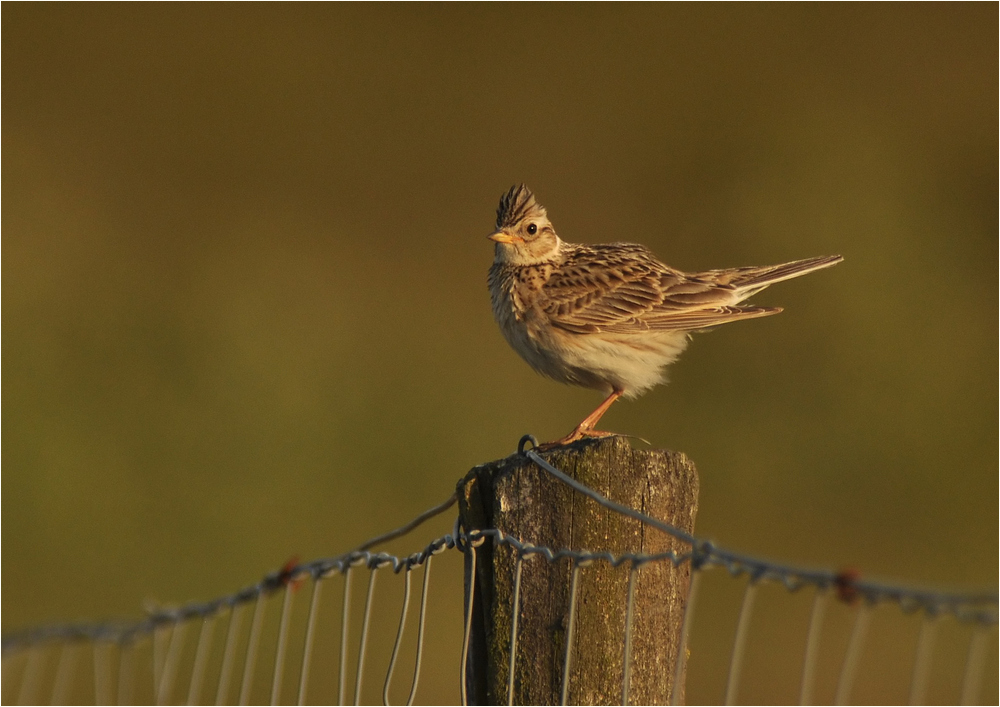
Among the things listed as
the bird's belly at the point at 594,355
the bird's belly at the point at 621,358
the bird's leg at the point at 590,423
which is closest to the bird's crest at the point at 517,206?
the bird's belly at the point at 594,355

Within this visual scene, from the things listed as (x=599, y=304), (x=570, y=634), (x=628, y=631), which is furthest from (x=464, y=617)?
(x=599, y=304)

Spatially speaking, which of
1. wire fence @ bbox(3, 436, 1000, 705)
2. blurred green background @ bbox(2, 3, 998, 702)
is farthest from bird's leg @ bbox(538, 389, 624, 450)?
blurred green background @ bbox(2, 3, 998, 702)

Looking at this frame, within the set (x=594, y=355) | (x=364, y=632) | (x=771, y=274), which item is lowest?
(x=364, y=632)

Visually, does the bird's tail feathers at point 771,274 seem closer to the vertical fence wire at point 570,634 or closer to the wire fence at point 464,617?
the wire fence at point 464,617

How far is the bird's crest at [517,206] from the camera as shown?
6023mm

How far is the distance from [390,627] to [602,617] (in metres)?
6.68

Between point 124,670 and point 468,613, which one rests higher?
point 468,613

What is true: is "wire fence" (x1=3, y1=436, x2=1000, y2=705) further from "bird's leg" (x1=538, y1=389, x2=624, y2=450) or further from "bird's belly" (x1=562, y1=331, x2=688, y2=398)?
"bird's belly" (x1=562, y1=331, x2=688, y2=398)

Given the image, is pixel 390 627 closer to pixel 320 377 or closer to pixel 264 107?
pixel 320 377

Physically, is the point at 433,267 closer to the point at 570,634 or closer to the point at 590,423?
the point at 590,423

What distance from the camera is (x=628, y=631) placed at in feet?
9.46

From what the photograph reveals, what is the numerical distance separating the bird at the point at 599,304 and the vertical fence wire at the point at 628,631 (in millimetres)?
2108

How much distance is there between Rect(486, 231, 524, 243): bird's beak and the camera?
590 centimetres

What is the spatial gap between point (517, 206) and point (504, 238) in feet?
0.70
